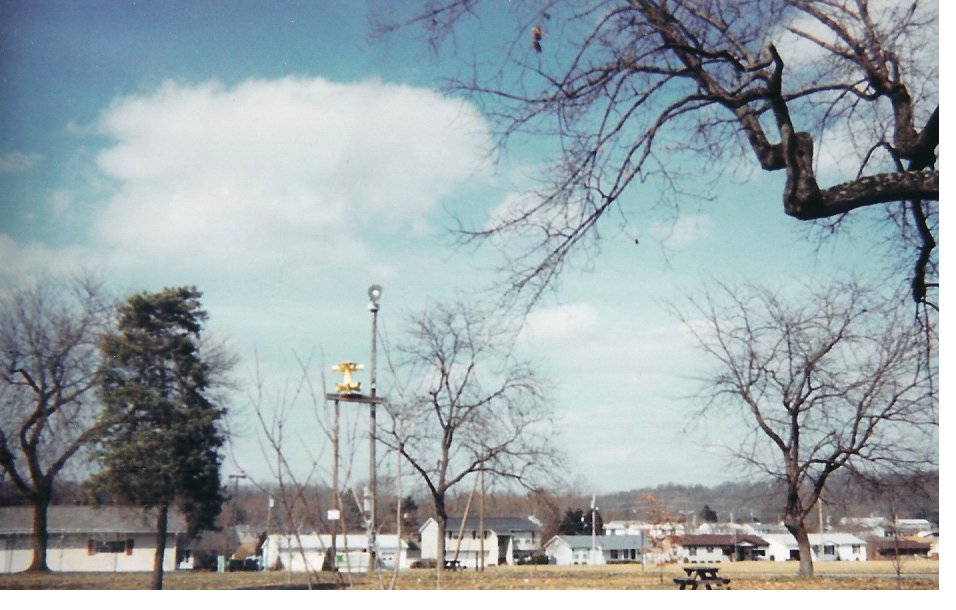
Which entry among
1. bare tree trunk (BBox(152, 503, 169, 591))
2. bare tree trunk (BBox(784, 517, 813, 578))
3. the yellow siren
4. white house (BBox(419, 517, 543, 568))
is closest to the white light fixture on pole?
the yellow siren

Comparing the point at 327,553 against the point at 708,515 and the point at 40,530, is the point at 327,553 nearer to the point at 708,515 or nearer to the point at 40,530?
the point at 40,530

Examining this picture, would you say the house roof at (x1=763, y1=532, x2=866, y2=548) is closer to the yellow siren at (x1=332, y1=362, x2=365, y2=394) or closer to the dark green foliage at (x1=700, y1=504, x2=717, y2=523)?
the dark green foliage at (x1=700, y1=504, x2=717, y2=523)

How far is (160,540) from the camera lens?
5.04m

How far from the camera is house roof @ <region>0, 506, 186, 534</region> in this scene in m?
4.81

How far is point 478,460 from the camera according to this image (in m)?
6.37

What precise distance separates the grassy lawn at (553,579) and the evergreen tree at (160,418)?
0.37 m

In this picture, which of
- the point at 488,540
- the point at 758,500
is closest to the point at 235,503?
the point at 488,540

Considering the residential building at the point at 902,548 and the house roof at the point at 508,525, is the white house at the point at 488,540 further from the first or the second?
the residential building at the point at 902,548

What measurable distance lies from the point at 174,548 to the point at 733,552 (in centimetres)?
355

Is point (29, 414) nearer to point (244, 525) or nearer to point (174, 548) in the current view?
point (174, 548)
